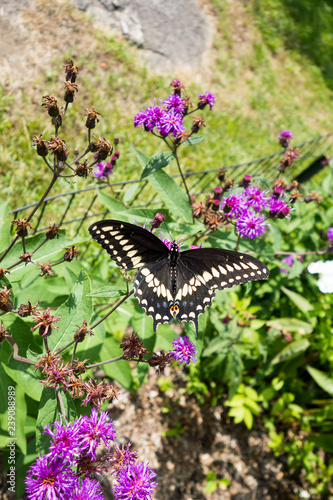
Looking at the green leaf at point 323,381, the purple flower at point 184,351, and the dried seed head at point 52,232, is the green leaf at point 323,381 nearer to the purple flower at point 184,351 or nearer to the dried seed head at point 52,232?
the purple flower at point 184,351

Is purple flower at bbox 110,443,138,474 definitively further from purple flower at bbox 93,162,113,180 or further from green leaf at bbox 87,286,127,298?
purple flower at bbox 93,162,113,180

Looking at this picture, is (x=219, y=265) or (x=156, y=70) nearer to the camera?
(x=219, y=265)

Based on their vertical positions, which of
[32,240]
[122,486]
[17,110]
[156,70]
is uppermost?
[156,70]

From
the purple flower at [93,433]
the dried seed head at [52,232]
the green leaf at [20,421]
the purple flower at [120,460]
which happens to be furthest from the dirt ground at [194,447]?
the dried seed head at [52,232]

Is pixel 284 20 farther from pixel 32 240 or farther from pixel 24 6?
pixel 32 240

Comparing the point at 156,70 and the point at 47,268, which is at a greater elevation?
the point at 156,70

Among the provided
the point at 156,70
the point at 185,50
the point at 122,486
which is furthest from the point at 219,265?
the point at 185,50

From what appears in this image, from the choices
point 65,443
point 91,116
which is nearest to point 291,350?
point 65,443
